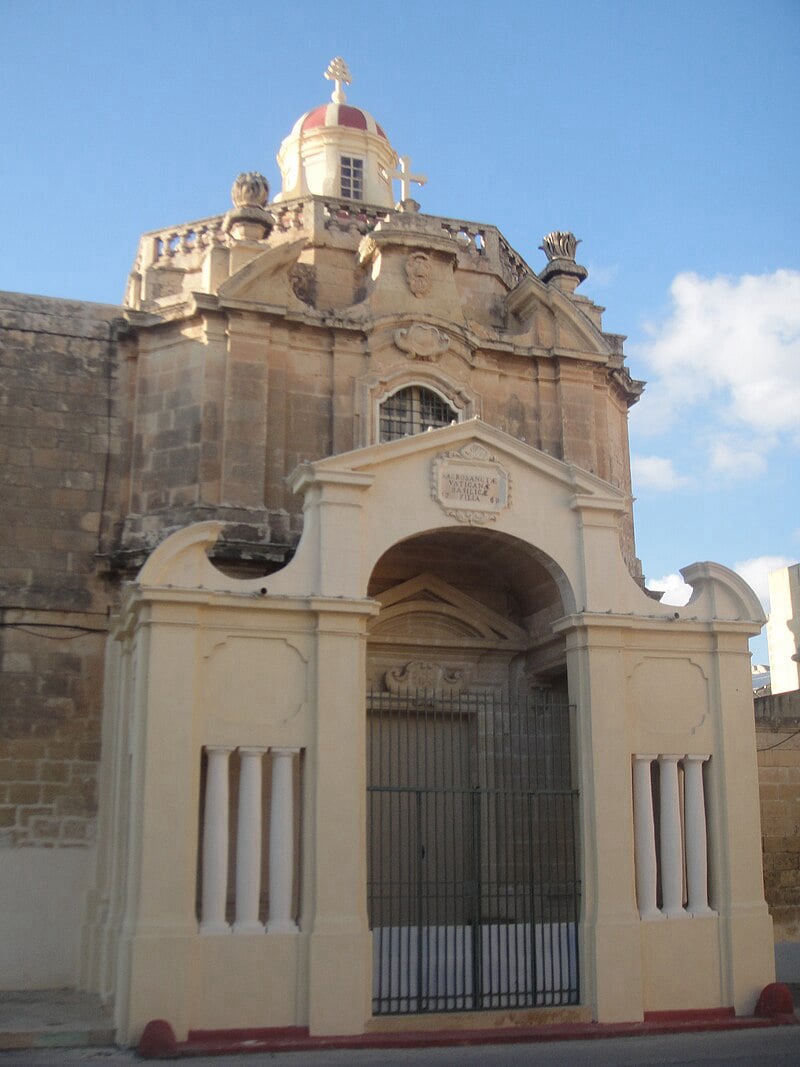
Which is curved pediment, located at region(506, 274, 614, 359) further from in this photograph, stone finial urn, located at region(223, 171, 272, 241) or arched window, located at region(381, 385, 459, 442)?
stone finial urn, located at region(223, 171, 272, 241)

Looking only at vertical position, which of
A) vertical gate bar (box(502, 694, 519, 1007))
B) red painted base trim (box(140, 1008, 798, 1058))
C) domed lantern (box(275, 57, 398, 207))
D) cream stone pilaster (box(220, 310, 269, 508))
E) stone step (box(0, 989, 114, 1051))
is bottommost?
red painted base trim (box(140, 1008, 798, 1058))

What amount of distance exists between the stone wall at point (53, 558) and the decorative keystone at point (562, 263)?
653 centimetres

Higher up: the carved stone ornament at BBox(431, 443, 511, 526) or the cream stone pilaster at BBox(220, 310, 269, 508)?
the cream stone pilaster at BBox(220, 310, 269, 508)

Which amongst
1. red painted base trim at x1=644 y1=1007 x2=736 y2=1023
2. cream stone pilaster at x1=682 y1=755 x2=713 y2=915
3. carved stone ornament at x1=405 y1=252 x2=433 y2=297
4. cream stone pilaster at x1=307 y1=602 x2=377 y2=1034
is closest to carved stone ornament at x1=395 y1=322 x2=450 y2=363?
carved stone ornament at x1=405 y1=252 x2=433 y2=297

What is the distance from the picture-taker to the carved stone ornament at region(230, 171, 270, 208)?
16.5 metres

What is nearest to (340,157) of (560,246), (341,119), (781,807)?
(341,119)

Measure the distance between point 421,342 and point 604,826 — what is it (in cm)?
718

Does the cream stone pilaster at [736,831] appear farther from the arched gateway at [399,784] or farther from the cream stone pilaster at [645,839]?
the cream stone pilaster at [645,839]

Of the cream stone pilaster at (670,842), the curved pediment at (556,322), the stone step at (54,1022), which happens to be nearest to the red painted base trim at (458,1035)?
the stone step at (54,1022)

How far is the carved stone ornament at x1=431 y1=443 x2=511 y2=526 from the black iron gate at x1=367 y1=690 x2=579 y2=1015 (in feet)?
6.29

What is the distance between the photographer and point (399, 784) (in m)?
11.4

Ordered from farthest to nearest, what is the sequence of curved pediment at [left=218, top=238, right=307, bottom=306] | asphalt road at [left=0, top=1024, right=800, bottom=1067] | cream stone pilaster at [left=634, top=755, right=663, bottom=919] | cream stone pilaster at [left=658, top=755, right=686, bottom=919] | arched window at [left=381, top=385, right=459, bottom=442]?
arched window at [left=381, top=385, right=459, bottom=442] → curved pediment at [left=218, top=238, right=307, bottom=306] → cream stone pilaster at [left=658, top=755, right=686, bottom=919] → cream stone pilaster at [left=634, top=755, right=663, bottom=919] → asphalt road at [left=0, top=1024, right=800, bottom=1067]

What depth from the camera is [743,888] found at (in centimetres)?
1188

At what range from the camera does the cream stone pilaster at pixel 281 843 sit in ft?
34.9
